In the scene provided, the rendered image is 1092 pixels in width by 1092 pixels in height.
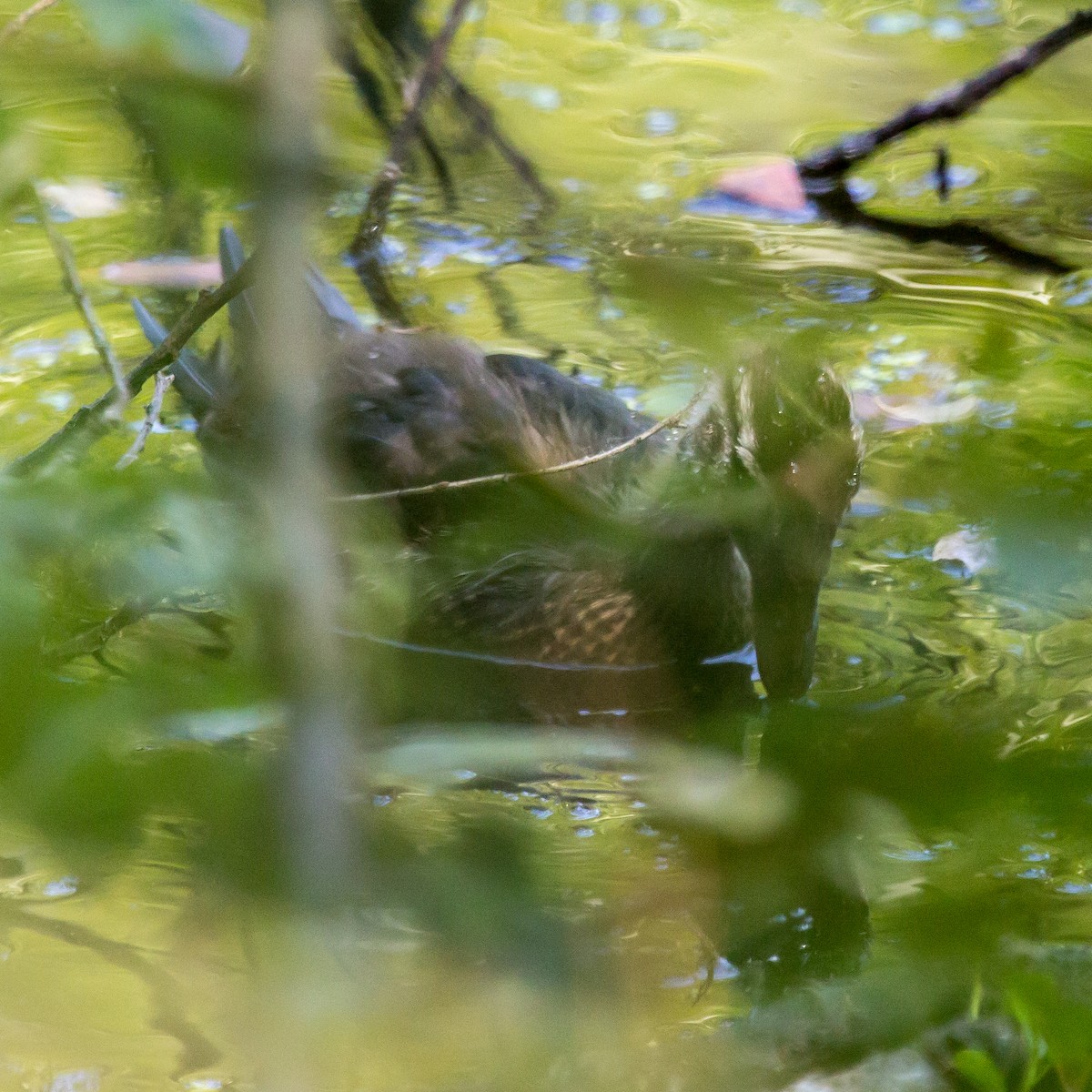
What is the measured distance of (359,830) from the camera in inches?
23.7

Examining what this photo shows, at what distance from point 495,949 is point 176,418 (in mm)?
3034

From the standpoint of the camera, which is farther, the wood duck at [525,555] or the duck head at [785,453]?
the wood duck at [525,555]

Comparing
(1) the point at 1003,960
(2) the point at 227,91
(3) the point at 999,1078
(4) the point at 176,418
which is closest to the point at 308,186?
(2) the point at 227,91

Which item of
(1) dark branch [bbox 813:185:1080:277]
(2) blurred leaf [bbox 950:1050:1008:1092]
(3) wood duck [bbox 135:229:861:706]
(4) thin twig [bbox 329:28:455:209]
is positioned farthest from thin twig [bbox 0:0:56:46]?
(1) dark branch [bbox 813:185:1080:277]

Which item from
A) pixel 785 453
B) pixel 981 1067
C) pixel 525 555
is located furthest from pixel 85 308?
pixel 981 1067

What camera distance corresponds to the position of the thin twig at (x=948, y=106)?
3428 millimetres

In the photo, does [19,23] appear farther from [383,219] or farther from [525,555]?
[383,219]

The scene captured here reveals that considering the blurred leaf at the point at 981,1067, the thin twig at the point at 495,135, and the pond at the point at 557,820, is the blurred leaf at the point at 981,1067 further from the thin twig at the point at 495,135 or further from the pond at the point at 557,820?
the thin twig at the point at 495,135

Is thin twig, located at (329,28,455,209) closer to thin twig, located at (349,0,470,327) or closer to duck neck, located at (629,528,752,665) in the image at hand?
thin twig, located at (349,0,470,327)

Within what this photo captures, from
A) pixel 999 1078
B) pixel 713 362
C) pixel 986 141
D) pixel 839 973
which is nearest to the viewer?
pixel 713 362

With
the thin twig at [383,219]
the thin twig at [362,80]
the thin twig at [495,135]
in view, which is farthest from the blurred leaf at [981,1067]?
the thin twig at [495,135]

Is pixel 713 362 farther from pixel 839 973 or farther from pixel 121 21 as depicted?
pixel 839 973

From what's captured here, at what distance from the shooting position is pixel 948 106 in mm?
3936

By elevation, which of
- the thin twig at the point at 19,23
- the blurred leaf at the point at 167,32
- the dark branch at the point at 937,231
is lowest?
the dark branch at the point at 937,231
